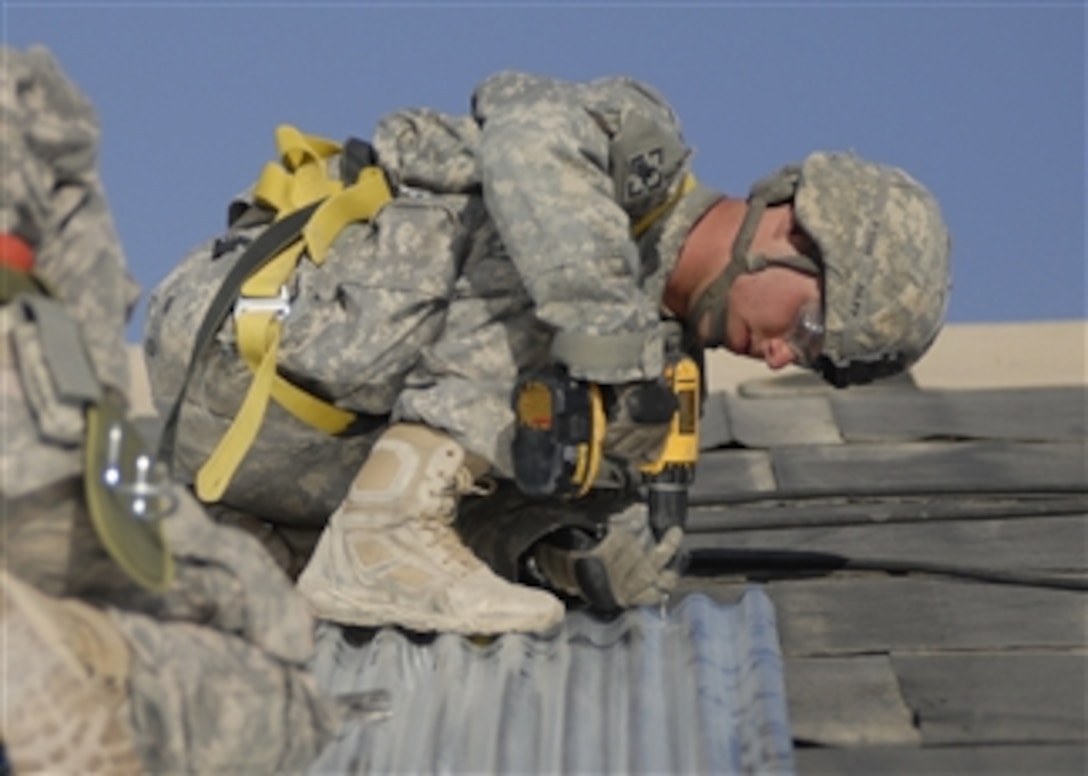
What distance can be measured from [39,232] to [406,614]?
4.62 feet

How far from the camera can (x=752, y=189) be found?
4445mm

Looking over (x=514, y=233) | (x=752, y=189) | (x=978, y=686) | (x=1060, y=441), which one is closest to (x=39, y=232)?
(x=514, y=233)

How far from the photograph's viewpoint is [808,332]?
14.2ft

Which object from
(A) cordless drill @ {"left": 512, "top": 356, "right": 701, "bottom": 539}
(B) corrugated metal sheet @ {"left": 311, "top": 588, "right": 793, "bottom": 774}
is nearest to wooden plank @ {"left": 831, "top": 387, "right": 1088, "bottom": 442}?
(A) cordless drill @ {"left": 512, "top": 356, "right": 701, "bottom": 539}

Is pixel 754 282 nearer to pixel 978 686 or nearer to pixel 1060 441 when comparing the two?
pixel 978 686

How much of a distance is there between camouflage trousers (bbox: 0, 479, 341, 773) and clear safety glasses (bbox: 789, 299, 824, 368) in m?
1.57

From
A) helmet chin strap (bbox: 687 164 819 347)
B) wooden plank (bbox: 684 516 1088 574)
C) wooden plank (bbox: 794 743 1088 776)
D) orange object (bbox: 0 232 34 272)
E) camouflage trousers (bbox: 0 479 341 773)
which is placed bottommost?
wooden plank (bbox: 684 516 1088 574)

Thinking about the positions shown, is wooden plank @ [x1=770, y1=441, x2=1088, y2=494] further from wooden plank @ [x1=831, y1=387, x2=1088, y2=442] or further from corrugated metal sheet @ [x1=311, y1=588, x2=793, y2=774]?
corrugated metal sheet @ [x1=311, y1=588, x2=793, y2=774]

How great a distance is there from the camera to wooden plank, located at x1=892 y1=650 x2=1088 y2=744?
3486mm

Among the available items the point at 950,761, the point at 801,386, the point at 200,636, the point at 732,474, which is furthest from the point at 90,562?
the point at 801,386

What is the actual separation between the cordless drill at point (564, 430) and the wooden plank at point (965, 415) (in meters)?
1.83

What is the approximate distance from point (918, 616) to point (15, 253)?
2.01 meters

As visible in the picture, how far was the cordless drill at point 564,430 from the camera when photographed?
4.01 meters

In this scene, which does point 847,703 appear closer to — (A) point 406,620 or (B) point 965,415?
(A) point 406,620
